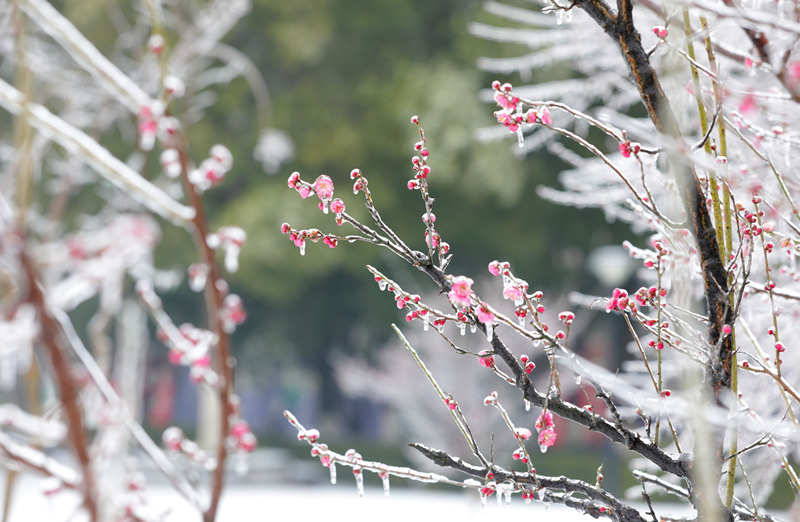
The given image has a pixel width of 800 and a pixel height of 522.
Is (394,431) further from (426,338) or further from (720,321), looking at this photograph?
(720,321)

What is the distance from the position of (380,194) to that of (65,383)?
13711 millimetres

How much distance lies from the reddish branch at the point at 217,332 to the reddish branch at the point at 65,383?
94 centimetres

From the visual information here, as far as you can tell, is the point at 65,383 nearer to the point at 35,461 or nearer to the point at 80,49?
the point at 35,461

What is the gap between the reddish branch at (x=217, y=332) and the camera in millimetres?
1533

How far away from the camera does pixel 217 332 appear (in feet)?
5.52

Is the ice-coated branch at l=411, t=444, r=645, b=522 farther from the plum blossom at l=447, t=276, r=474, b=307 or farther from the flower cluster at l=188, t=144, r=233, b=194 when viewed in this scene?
the flower cluster at l=188, t=144, r=233, b=194

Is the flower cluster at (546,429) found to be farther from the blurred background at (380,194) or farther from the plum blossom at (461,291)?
the blurred background at (380,194)

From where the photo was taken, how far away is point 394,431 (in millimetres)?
23000

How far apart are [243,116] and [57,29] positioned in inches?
605

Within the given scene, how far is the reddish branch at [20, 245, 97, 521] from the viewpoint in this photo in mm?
558

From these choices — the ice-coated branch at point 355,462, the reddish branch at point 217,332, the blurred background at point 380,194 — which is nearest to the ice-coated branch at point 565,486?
the ice-coated branch at point 355,462

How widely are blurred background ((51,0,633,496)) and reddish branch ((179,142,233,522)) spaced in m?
10.7

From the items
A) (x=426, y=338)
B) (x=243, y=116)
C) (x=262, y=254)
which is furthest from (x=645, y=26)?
(x=243, y=116)

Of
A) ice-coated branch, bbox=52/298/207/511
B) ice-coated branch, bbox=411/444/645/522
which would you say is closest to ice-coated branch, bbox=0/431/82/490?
ice-coated branch, bbox=52/298/207/511
